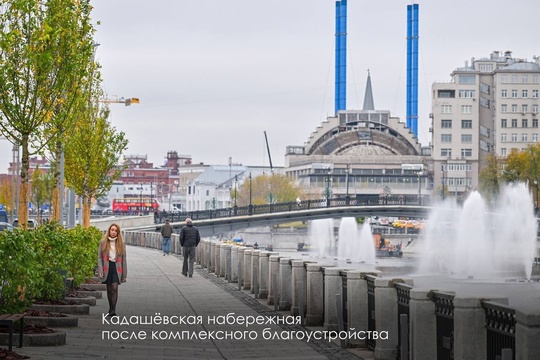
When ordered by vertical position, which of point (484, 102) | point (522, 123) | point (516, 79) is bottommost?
point (522, 123)

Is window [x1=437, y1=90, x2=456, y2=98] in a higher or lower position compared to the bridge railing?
higher

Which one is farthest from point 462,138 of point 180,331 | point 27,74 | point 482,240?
point 180,331

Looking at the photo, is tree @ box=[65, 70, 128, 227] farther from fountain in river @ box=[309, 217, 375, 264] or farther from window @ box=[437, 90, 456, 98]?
window @ box=[437, 90, 456, 98]

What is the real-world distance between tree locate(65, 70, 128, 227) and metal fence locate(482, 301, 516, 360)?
3715cm

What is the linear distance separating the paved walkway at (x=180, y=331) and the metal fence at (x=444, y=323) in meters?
2.84

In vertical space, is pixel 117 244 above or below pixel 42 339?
above

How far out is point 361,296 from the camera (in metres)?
19.1

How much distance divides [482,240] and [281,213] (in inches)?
649

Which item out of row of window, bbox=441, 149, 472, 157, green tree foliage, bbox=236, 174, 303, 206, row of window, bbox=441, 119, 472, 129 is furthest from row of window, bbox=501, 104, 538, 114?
green tree foliage, bbox=236, 174, 303, 206

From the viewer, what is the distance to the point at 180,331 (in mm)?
21641

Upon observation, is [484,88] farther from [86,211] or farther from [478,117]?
[86,211]

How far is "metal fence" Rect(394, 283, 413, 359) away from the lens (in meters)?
15.5

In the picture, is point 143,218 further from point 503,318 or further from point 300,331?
point 503,318

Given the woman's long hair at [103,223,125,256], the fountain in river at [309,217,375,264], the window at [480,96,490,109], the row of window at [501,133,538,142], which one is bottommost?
the fountain in river at [309,217,375,264]
